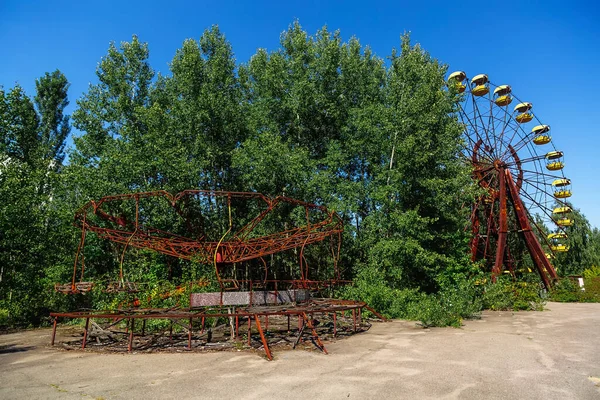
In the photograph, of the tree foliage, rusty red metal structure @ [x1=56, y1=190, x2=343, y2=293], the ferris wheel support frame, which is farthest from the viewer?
the ferris wheel support frame

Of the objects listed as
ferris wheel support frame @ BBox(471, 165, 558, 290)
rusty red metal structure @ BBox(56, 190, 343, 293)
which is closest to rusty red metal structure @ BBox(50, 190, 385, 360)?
rusty red metal structure @ BBox(56, 190, 343, 293)

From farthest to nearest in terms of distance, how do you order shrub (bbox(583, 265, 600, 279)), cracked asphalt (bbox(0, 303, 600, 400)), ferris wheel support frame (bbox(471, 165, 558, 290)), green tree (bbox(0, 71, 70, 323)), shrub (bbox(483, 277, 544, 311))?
shrub (bbox(583, 265, 600, 279)) < ferris wheel support frame (bbox(471, 165, 558, 290)) < shrub (bbox(483, 277, 544, 311)) < green tree (bbox(0, 71, 70, 323)) < cracked asphalt (bbox(0, 303, 600, 400))

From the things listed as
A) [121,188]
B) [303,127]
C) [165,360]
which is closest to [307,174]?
[303,127]

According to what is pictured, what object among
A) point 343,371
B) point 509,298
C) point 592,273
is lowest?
point 343,371

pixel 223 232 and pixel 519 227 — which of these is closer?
pixel 223 232

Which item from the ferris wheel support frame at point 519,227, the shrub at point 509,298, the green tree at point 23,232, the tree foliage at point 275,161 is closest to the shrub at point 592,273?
the ferris wheel support frame at point 519,227

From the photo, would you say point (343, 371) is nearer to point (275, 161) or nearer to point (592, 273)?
point (275, 161)

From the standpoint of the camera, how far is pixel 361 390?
5891mm

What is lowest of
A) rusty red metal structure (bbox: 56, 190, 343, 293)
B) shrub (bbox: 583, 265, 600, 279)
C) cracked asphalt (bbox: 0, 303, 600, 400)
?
cracked asphalt (bbox: 0, 303, 600, 400)

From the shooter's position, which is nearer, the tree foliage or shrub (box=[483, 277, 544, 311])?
the tree foliage

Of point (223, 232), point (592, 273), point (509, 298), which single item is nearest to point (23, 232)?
point (223, 232)

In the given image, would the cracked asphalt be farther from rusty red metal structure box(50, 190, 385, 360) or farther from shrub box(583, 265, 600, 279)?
shrub box(583, 265, 600, 279)

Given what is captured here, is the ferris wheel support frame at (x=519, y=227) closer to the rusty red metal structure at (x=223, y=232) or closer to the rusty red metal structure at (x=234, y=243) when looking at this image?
the rusty red metal structure at (x=223, y=232)

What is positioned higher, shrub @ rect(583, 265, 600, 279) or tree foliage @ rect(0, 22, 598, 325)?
tree foliage @ rect(0, 22, 598, 325)
